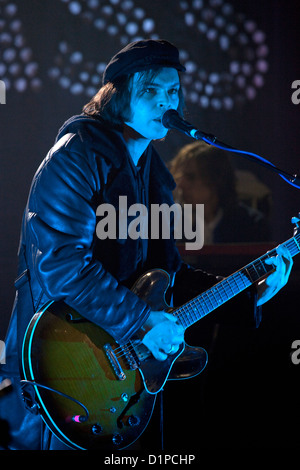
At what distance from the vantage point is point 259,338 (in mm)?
2463

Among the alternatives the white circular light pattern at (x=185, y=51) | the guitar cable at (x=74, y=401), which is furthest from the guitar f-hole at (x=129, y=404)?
the white circular light pattern at (x=185, y=51)

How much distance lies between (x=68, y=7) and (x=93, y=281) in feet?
6.58

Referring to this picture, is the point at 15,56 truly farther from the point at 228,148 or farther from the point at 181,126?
the point at 228,148

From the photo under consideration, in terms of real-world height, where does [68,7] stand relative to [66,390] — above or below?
above

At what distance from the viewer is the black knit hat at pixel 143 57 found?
184cm

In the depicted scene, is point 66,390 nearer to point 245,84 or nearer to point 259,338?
point 259,338

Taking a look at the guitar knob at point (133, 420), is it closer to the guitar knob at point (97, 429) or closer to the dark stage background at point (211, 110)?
the guitar knob at point (97, 429)

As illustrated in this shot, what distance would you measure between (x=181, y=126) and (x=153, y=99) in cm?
23

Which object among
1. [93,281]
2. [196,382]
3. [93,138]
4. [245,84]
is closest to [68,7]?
[245,84]

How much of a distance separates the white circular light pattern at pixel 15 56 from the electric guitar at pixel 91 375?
5.46ft

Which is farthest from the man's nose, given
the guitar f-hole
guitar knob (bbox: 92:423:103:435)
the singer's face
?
guitar knob (bbox: 92:423:103:435)

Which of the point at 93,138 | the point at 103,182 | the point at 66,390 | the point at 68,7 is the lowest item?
the point at 66,390

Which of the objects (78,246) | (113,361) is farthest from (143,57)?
(113,361)

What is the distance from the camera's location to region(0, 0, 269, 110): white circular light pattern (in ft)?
9.79
